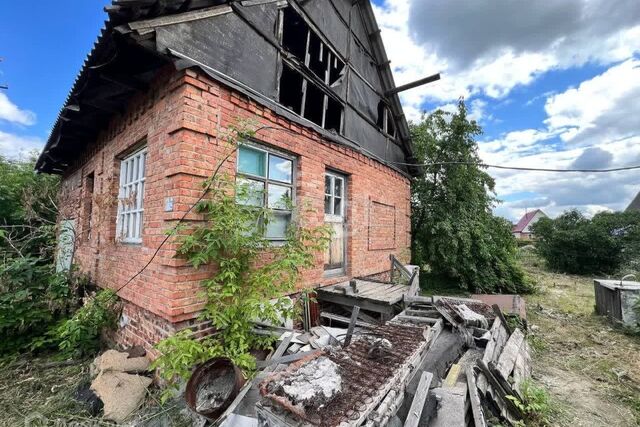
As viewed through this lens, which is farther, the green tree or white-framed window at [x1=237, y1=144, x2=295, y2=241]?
the green tree

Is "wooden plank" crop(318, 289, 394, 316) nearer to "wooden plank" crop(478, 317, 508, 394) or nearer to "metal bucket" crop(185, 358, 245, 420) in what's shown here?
"wooden plank" crop(478, 317, 508, 394)

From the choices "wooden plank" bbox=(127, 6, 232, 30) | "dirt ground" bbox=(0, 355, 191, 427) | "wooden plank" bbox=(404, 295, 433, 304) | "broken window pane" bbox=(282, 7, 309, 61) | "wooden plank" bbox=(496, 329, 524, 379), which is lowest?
"dirt ground" bbox=(0, 355, 191, 427)

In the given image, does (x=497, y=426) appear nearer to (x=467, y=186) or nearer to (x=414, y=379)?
(x=414, y=379)

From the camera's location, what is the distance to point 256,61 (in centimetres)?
411

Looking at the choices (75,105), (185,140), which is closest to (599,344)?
(185,140)

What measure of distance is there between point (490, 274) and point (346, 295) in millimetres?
8251

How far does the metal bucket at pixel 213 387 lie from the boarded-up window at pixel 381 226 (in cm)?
447

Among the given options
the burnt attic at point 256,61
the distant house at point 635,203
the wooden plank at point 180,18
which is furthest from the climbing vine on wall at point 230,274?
the distant house at point 635,203

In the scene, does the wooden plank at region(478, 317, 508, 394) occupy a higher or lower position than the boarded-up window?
lower

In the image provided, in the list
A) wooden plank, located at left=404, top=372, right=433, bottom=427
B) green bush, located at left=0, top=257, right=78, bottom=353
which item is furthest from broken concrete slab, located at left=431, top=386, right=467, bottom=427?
green bush, located at left=0, top=257, right=78, bottom=353

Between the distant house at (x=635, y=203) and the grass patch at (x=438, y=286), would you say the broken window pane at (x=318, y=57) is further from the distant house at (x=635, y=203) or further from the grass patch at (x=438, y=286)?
the distant house at (x=635, y=203)

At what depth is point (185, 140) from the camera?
3186mm

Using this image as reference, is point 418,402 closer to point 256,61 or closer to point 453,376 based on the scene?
point 453,376

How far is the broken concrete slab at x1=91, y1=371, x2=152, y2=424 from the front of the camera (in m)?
2.88
